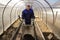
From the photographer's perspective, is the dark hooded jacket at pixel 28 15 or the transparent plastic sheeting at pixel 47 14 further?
the dark hooded jacket at pixel 28 15

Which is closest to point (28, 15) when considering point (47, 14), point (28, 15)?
point (28, 15)

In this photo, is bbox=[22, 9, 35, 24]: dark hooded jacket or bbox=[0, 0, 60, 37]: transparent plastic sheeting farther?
bbox=[22, 9, 35, 24]: dark hooded jacket

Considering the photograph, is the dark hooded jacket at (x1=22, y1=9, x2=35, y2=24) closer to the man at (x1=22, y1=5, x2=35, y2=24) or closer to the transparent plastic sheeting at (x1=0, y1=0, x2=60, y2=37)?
the man at (x1=22, y1=5, x2=35, y2=24)

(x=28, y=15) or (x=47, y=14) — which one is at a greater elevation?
(x=28, y=15)

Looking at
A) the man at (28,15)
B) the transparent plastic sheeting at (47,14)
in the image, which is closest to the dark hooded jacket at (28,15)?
the man at (28,15)

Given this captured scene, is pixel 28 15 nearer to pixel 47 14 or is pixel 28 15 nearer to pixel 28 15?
pixel 28 15

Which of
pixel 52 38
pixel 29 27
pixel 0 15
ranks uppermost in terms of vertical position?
pixel 0 15

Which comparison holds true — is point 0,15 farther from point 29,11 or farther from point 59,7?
point 59,7

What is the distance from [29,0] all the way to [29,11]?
14182mm

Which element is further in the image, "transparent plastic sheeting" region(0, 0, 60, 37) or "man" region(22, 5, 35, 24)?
"man" region(22, 5, 35, 24)

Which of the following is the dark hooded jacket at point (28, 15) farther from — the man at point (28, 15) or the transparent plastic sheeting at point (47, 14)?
the transparent plastic sheeting at point (47, 14)

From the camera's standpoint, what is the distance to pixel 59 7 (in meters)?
9.79

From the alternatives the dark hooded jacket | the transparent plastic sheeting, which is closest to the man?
the dark hooded jacket

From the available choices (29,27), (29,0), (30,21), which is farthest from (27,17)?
(29,0)
